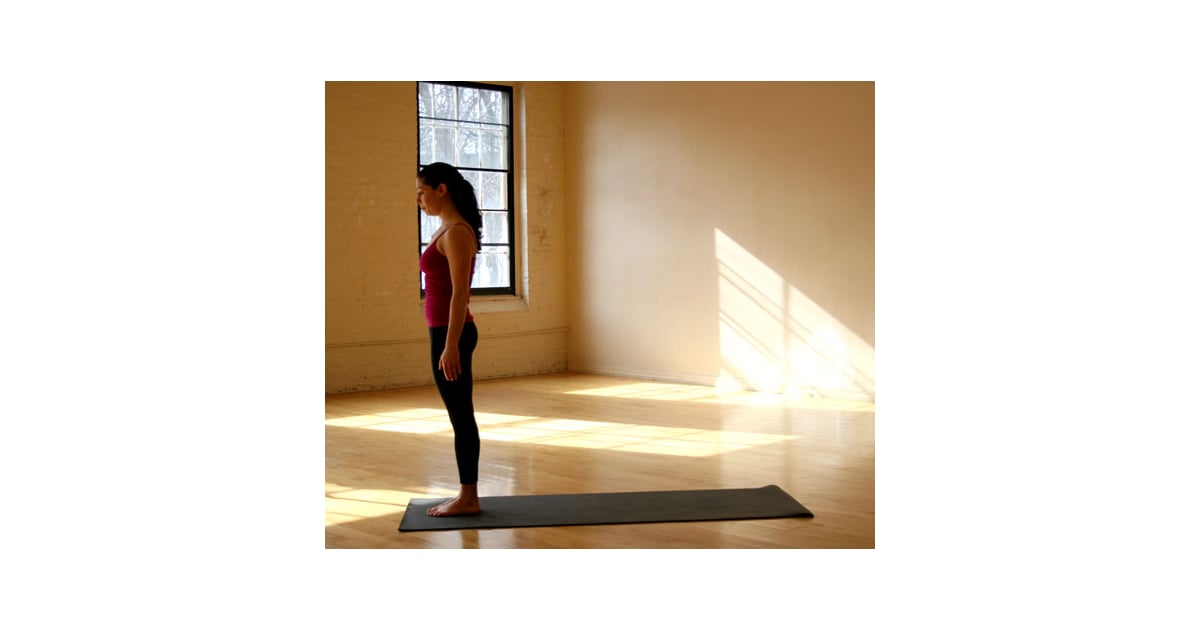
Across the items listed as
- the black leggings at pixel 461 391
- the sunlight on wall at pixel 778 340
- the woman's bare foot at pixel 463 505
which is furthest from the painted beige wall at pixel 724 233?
the black leggings at pixel 461 391

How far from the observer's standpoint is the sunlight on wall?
8875 mm

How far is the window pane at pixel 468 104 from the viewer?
10383 millimetres

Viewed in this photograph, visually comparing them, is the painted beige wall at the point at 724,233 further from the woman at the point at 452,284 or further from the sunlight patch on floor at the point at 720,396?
the woman at the point at 452,284

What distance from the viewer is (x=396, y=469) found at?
589 cm

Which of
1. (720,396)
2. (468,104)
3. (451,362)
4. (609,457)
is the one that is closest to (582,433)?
(609,457)

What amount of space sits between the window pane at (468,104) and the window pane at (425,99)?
0.34 meters

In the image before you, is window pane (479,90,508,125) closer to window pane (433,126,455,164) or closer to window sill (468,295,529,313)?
window pane (433,126,455,164)

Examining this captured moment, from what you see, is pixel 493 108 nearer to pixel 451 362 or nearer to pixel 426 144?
pixel 426 144

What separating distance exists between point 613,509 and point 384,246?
5566mm

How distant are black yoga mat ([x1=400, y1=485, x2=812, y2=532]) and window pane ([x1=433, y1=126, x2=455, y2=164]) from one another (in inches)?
226
